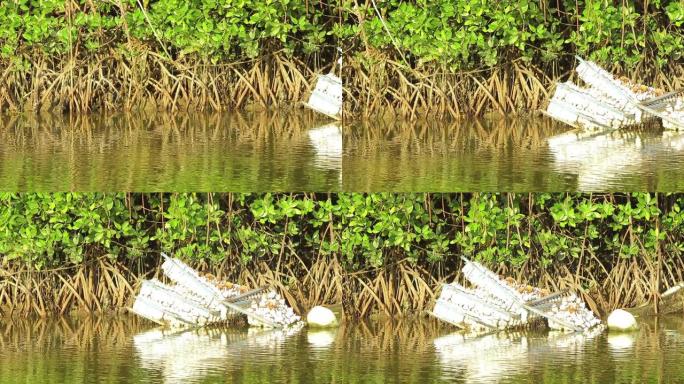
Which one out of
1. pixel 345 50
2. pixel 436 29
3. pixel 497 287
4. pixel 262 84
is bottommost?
pixel 497 287

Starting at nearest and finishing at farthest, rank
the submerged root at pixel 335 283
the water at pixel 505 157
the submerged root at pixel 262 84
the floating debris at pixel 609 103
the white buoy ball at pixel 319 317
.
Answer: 1. the white buoy ball at pixel 319 317
2. the submerged root at pixel 335 283
3. the water at pixel 505 157
4. the submerged root at pixel 262 84
5. the floating debris at pixel 609 103

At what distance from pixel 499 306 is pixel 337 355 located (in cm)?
88

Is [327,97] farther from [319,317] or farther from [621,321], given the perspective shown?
[621,321]

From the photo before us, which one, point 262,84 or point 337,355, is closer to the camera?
point 337,355

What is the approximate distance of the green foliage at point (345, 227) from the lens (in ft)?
26.2

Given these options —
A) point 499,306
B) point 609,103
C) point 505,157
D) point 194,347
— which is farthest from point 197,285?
point 609,103

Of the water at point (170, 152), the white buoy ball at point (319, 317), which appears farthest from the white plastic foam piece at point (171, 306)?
the water at point (170, 152)

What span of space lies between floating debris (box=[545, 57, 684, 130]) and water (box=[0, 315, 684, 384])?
4.48ft

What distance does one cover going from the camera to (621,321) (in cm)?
786

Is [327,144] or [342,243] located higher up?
[327,144]

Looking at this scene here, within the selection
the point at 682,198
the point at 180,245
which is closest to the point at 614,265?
the point at 682,198

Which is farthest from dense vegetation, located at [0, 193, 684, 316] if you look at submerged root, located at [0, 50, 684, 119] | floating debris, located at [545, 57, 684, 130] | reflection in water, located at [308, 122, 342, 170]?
submerged root, located at [0, 50, 684, 119]

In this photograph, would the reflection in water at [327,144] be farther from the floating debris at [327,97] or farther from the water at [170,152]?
the floating debris at [327,97]

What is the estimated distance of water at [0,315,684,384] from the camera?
7168 millimetres
